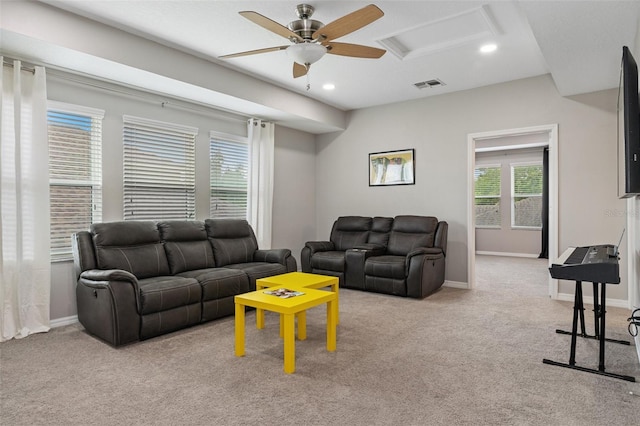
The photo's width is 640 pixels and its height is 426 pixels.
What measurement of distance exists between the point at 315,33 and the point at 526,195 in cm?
763

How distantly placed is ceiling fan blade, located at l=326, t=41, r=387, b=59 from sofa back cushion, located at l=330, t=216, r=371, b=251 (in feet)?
10.0

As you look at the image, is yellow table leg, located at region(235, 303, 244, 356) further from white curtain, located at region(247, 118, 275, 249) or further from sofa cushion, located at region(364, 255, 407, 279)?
white curtain, located at region(247, 118, 275, 249)

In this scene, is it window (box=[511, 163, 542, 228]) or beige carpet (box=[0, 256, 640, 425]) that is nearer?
beige carpet (box=[0, 256, 640, 425])

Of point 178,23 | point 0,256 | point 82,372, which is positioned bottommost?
point 82,372

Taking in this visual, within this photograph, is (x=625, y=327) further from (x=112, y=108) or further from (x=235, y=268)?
(x=112, y=108)

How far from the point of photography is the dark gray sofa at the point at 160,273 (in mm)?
3018

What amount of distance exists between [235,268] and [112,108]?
2159mm

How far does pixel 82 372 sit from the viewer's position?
2.53 meters

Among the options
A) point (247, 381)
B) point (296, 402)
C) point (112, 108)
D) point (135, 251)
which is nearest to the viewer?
point (296, 402)

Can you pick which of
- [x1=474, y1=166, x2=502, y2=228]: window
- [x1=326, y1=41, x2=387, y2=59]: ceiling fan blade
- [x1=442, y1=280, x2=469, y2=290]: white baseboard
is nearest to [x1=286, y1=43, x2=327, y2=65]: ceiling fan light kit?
[x1=326, y1=41, x2=387, y2=59]: ceiling fan blade

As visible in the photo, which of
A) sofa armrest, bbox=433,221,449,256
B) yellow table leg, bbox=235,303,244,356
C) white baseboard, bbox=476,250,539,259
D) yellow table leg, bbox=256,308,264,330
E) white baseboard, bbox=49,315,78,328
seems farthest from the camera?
white baseboard, bbox=476,250,539,259

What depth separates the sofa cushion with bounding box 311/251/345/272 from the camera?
516 centimetres

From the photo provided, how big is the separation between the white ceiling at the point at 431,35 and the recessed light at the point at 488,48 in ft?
0.21

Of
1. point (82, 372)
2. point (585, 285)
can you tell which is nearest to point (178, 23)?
point (82, 372)
